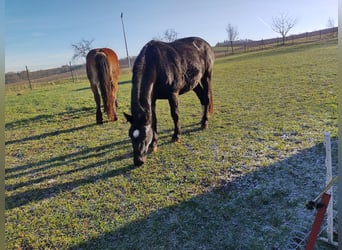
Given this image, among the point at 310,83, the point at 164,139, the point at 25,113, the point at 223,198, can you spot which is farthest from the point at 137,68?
the point at 310,83

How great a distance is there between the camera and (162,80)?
13.0ft

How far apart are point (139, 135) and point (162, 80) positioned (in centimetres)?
109

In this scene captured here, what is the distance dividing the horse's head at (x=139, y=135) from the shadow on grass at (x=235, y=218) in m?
1.02

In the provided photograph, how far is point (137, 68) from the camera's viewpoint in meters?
3.67

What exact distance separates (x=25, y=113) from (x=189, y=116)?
17.5ft

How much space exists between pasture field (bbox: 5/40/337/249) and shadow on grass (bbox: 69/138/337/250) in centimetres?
1

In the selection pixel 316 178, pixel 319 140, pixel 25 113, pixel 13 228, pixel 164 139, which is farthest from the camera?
pixel 25 113

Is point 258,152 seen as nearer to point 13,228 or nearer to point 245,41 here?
point 13,228

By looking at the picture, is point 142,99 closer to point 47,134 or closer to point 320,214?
point 320,214

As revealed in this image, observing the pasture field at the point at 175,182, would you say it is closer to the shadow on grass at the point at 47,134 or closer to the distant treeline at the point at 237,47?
the shadow on grass at the point at 47,134

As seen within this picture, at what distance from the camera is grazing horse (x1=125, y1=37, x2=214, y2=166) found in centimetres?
342

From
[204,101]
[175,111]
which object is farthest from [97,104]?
[204,101]

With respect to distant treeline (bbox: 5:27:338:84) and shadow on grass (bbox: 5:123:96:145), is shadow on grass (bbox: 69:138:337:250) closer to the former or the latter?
shadow on grass (bbox: 5:123:96:145)

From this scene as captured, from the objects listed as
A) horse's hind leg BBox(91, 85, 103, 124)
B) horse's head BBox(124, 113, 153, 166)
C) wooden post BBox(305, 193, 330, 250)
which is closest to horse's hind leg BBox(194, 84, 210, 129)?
horse's head BBox(124, 113, 153, 166)
